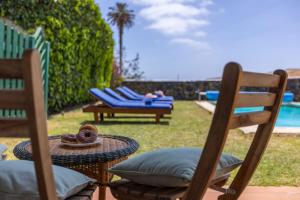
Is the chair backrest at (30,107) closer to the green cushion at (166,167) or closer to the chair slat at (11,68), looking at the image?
the chair slat at (11,68)

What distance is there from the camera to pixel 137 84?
1906cm

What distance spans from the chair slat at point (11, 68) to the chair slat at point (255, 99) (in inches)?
29.7

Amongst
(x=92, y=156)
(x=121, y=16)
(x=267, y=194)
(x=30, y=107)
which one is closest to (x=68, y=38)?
(x=267, y=194)

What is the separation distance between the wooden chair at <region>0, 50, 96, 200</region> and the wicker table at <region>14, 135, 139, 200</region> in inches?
37.4

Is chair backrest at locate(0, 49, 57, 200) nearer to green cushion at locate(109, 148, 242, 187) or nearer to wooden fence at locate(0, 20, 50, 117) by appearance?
green cushion at locate(109, 148, 242, 187)

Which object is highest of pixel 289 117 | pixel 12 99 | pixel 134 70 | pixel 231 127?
pixel 134 70

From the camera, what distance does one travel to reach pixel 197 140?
589 centimetres

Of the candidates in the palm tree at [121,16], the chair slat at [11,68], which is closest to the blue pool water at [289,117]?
the chair slat at [11,68]

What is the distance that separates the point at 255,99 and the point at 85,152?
3.87 feet

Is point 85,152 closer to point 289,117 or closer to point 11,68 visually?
point 11,68

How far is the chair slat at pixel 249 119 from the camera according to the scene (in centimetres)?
143

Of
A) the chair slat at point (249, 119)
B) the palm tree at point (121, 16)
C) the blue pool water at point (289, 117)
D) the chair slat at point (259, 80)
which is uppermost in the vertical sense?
the palm tree at point (121, 16)

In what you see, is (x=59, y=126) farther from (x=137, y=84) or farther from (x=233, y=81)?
(x=137, y=84)

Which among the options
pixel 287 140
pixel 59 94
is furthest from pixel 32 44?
pixel 287 140
